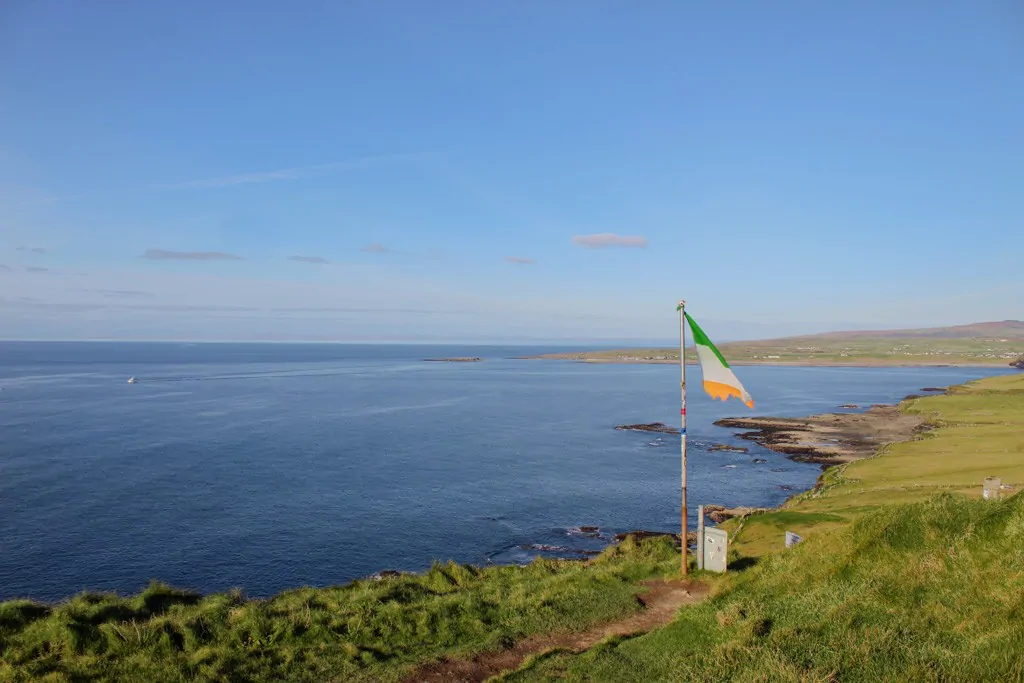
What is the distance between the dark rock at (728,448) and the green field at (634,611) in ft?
153

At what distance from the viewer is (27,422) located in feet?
252

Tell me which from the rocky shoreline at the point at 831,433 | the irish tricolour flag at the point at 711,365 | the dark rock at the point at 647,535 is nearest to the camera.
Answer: the irish tricolour flag at the point at 711,365

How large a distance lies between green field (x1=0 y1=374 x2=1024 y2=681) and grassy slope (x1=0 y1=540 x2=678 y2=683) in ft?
0.18

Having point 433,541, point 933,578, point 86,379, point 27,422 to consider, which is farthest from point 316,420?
point 86,379

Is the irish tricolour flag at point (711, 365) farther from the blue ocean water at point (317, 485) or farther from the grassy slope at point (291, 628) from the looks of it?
the blue ocean water at point (317, 485)

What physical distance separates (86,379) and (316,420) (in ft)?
317

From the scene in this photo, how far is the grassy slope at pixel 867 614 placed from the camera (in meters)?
11.0

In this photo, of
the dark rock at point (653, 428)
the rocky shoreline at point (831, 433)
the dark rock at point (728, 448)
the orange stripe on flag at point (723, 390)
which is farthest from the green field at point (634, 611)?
the dark rock at point (653, 428)

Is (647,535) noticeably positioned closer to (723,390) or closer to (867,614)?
(723,390)

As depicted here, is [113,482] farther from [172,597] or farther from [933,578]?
[933,578]

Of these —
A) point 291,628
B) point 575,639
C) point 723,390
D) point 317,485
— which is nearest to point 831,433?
point 317,485

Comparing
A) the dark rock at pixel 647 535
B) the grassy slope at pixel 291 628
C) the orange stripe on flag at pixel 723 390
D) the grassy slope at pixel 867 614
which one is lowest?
the dark rock at pixel 647 535

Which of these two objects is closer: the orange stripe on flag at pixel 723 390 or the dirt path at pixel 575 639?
the dirt path at pixel 575 639

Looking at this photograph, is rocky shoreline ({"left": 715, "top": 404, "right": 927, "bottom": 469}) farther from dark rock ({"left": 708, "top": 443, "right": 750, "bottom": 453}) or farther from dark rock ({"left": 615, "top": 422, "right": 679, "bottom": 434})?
dark rock ({"left": 615, "top": 422, "right": 679, "bottom": 434})
